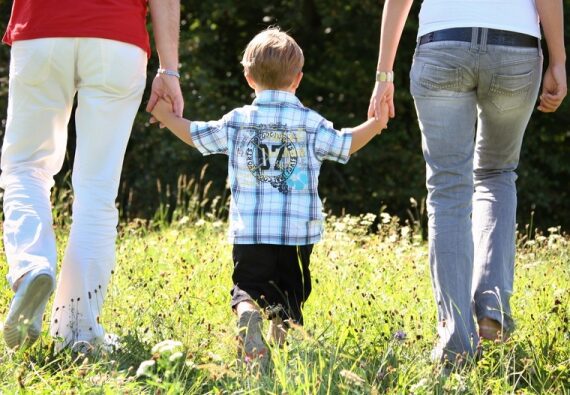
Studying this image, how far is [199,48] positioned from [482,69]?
812 cm

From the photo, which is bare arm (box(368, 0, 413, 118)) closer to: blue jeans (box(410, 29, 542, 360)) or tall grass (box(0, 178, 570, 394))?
blue jeans (box(410, 29, 542, 360))

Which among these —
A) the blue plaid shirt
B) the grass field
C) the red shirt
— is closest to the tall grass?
the grass field

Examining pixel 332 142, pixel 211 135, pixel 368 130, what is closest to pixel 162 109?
pixel 211 135

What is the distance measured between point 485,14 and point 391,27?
1.33 feet

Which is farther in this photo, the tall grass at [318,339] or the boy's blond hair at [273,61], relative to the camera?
the boy's blond hair at [273,61]

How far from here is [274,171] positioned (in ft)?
12.5

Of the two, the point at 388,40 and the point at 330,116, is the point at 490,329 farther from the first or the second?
the point at 330,116

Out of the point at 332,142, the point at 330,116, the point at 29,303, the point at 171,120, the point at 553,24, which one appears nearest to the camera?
the point at 29,303

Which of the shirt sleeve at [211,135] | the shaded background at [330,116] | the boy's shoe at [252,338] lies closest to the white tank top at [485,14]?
the shirt sleeve at [211,135]

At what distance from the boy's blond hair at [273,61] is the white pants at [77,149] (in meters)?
0.42

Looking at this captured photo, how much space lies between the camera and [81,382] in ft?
10.7

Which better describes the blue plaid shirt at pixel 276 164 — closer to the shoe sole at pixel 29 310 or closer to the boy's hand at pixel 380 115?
the boy's hand at pixel 380 115

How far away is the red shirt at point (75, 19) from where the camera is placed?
362 cm

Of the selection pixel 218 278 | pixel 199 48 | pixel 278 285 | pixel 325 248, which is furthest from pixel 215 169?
pixel 278 285
